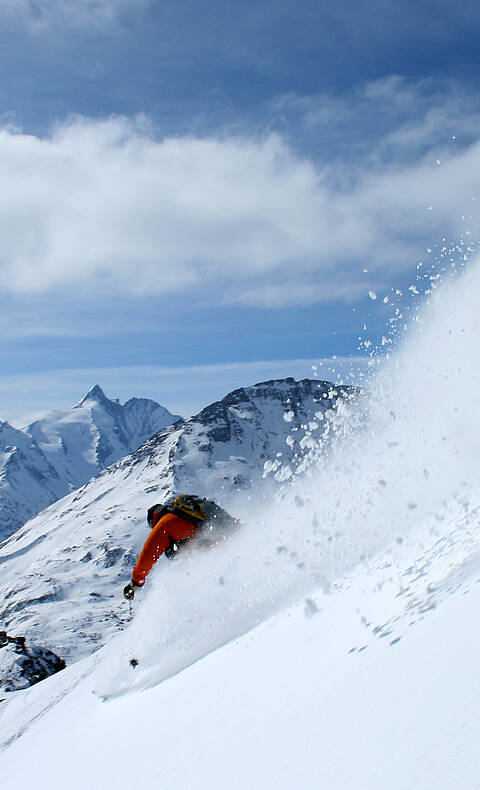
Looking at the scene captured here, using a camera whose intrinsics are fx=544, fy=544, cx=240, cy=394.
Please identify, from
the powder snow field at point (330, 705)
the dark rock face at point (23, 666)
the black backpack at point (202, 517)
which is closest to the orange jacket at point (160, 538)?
the black backpack at point (202, 517)

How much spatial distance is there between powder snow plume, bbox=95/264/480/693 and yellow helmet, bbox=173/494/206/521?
783 millimetres

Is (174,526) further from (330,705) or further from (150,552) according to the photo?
(330,705)

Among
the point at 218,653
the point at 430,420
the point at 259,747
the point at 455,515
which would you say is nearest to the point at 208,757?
the point at 259,747

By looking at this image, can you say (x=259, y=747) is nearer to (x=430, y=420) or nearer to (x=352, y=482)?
(x=352, y=482)

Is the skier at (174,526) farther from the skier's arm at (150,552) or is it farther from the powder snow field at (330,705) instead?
the powder snow field at (330,705)

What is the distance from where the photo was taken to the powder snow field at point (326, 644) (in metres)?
3.29

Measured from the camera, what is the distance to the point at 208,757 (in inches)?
173

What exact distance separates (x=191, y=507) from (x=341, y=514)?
345cm

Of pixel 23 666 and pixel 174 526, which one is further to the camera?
pixel 23 666

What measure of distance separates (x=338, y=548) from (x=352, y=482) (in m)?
2.14

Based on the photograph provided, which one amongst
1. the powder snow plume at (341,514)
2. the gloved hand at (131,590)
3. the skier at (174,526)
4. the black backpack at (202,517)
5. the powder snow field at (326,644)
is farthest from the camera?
the black backpack at (202,517)

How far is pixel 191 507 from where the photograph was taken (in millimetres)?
11750

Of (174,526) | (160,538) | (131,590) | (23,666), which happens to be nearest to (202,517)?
(174,526)

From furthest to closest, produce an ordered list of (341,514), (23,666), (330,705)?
1. (23,666)
2. (341,514)
3. (330,705)
